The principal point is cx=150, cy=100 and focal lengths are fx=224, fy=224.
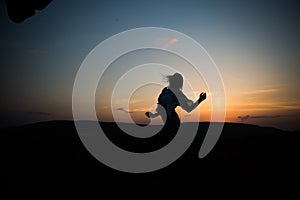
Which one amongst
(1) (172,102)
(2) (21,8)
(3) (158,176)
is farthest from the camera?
(1) (172,102)

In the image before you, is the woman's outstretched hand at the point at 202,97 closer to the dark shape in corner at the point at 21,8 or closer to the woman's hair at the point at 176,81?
the woman's hair at the point at 176,81

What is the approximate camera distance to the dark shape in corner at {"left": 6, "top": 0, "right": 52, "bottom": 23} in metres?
3.28

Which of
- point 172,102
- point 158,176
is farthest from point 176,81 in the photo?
point 158,176

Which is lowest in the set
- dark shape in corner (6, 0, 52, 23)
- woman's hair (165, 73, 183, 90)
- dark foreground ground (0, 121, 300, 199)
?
dark foreground ground (0, 121, 300, 199)

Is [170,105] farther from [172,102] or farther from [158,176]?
[158,176]

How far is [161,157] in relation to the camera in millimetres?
5203

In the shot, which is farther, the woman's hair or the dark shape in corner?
the woman's hair

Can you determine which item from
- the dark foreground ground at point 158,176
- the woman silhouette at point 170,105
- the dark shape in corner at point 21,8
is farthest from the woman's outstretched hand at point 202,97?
the dark shape in corner at point 21,8

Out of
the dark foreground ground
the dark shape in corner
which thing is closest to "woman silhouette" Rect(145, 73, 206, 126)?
the dark foreground ground

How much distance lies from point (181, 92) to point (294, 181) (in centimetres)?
274

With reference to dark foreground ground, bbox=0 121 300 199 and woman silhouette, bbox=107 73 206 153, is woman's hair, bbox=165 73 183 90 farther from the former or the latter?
dark foreground ground, bbox=0 121 300 199

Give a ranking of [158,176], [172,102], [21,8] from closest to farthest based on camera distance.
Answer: [21,8], [158,176], [172,102]

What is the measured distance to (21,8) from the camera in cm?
330

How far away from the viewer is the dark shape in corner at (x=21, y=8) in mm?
3275
